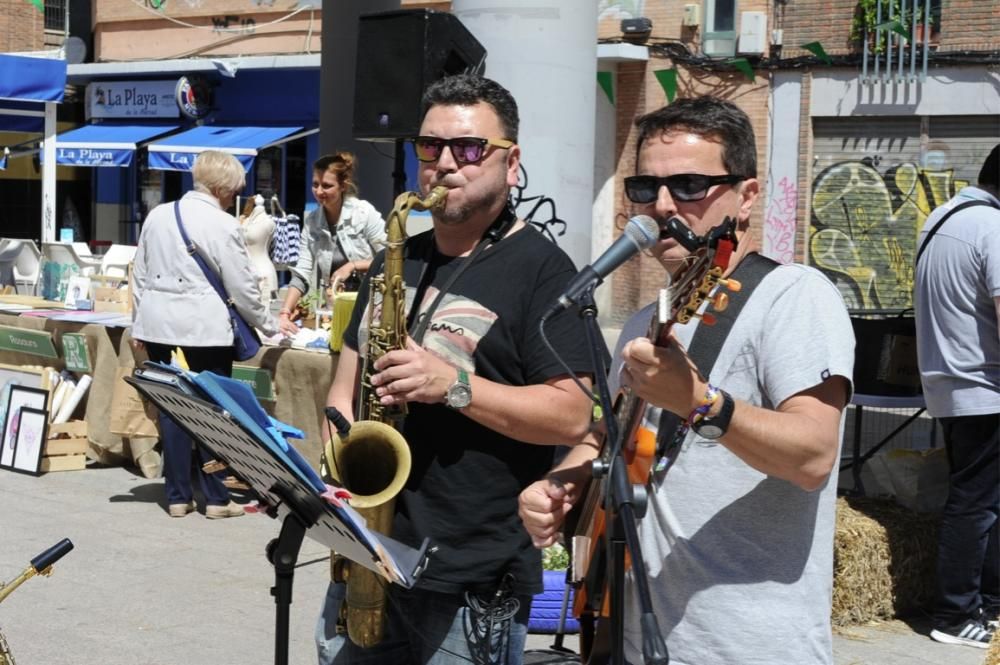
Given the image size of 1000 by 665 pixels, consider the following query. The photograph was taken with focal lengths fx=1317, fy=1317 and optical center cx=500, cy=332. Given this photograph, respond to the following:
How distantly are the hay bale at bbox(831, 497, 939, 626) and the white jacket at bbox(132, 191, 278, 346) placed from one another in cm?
335

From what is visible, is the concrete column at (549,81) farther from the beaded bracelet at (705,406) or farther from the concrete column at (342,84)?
the beaded bracelet at (705,406)

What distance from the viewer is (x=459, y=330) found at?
3.12 m

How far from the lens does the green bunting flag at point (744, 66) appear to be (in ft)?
58.4

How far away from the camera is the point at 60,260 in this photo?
12562mm

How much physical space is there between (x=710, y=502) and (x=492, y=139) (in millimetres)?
1188

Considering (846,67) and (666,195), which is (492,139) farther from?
(846,67)

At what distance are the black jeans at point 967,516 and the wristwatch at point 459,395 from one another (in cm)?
329

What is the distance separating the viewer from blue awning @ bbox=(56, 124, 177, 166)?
23000 millimetres

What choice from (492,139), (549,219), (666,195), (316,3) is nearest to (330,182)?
(549,219)

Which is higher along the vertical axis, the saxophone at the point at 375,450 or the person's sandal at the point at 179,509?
the saxophone at the point at 375,450

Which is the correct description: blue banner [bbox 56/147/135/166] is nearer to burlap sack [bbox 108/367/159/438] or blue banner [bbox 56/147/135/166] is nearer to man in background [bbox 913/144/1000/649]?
burlap sack [bbox 108/367/159/438]

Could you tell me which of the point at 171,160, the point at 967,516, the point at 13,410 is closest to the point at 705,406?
the point at 967,516

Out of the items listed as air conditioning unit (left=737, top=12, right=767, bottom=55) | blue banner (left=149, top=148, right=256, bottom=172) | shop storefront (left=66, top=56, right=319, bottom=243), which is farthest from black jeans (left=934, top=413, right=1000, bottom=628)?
blue banner (left=149, top=148, right=256, bottom=172)

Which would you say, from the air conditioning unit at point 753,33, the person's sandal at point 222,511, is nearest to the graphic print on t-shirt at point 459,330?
the person's sandal at point 222,511
